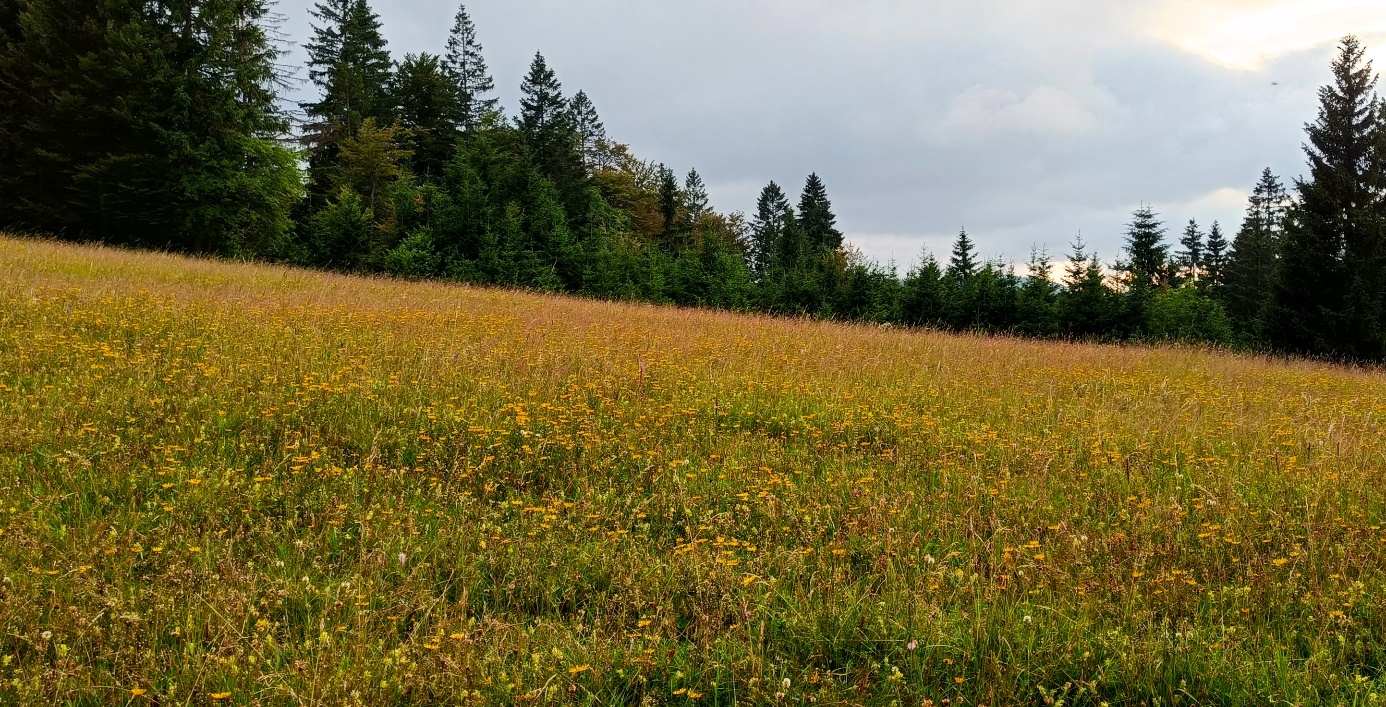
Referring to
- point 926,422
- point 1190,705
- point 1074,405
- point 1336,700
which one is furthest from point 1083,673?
point 1074,405

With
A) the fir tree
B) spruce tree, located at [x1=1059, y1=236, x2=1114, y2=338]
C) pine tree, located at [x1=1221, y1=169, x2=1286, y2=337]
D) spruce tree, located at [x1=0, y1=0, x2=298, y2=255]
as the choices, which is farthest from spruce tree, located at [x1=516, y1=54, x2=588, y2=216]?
pine tree, located at [x1=1221, y1=169, x2=1286, y2=337]

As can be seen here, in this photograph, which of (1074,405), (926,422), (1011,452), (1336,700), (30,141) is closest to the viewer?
(1336,700)

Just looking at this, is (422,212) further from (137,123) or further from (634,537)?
(634,537)

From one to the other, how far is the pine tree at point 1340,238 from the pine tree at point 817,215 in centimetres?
3557

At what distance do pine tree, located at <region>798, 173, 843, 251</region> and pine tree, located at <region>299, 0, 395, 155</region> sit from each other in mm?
33797

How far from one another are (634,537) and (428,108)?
42.8m

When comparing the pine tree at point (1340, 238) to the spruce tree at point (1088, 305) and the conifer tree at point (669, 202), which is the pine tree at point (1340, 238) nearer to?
the spruce tree at point (1088, 305)

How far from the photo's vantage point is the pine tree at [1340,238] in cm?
1909

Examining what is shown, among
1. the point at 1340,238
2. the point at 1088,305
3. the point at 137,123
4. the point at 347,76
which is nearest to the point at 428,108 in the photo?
the point at 347,76

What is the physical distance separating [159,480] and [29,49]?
27.8 meters

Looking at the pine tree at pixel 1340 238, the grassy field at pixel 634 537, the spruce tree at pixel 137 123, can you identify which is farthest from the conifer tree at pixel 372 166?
the pine tree at pixel 1340 238

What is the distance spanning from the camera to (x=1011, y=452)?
4.54m

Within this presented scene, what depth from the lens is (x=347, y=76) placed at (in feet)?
118

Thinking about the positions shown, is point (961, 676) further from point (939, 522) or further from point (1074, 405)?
point (1074, 405)
